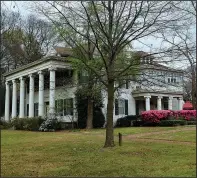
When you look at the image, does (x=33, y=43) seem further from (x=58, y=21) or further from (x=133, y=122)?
(x=58, y=21)

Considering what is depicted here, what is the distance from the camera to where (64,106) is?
3450 centimetres

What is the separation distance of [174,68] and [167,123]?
17.2 meters

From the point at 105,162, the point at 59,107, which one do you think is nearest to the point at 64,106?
the point at 59,107

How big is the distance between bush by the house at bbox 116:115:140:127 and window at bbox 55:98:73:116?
15.8 ft

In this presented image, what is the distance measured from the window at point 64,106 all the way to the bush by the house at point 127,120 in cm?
480

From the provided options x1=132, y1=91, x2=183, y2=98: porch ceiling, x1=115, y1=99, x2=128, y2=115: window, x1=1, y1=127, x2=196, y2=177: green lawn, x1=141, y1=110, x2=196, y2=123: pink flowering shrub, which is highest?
x1=132, y1=91, x2=183, y2=98: porch ceiling

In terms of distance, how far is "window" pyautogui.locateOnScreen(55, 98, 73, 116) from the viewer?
3444cm

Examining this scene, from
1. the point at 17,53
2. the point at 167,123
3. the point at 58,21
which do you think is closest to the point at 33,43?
the point at 17,53

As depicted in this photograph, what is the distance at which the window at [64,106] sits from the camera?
34.4 m

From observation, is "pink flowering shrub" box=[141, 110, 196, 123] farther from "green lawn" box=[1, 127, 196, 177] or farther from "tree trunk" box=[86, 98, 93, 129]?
"green lawn" box=[1, 127, 196, 177]

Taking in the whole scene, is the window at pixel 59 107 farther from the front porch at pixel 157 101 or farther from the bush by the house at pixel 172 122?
the bush by the house at pixel 172 122

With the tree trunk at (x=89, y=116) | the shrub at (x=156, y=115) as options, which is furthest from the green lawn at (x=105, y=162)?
the shrub at (x=156, y=115)

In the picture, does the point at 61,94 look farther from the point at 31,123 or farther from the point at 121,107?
the point at 121,107

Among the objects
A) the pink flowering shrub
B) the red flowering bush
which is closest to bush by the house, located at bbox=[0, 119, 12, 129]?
the pink flowering shrub
